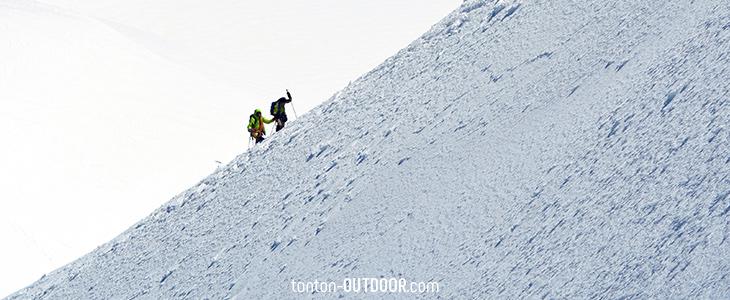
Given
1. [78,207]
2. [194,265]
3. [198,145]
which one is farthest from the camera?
[198,145]

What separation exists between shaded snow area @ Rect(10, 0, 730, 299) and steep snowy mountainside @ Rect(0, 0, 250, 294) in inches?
638

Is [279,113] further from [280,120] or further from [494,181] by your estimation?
[494,181]

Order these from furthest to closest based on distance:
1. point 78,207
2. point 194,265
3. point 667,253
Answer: point 78,207, point 194,265, point 667,253

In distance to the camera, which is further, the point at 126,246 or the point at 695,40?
the point at 126,246

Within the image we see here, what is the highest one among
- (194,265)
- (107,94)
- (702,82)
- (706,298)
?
(107,94)

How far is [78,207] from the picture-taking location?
34.2 metres

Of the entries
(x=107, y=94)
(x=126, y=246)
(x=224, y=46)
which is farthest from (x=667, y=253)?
(x=224, y=46)

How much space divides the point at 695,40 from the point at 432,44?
6.19 meters

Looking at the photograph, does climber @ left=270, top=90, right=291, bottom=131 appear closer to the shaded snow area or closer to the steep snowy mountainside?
the shaded snow area

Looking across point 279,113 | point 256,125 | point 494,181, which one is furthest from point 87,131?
point 494,181

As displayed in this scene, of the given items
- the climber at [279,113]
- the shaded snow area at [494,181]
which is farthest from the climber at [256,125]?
the shaded snow area at [494,181]

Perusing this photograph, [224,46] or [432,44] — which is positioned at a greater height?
[224,46]

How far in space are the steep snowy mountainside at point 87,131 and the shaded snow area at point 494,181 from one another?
16.2m

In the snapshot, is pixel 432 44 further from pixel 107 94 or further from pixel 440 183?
pixel 107 94
